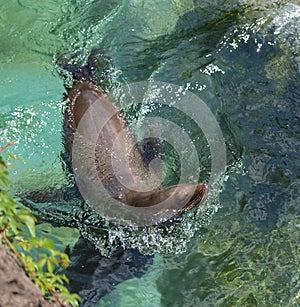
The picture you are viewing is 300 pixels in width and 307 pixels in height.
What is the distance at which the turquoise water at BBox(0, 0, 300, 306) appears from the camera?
5125 millimetres

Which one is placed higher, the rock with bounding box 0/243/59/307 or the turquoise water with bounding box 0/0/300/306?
the turquoise water with bounding box 0/0/300/306

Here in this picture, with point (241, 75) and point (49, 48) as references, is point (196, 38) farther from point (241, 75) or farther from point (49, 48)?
point (49, 48)

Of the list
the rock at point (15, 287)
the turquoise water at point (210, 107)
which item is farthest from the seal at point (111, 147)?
the rock at point (15, 287)

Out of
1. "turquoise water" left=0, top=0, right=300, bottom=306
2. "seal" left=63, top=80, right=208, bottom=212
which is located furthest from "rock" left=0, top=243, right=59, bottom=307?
"turquoise water" left=0, top=0, right=300, bottom=306

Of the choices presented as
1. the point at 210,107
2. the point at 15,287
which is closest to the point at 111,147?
the point at 210,107

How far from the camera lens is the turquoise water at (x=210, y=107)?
5.12m

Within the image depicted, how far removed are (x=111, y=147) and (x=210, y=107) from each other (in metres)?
1.35

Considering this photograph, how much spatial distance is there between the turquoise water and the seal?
1.09ft

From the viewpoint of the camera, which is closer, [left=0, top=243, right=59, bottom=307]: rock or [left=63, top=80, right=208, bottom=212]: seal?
[left=0, top=243, right=59, bottom=307]: rock

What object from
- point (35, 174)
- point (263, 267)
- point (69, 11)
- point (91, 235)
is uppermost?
point (69, 11)

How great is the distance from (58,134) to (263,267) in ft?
8.11

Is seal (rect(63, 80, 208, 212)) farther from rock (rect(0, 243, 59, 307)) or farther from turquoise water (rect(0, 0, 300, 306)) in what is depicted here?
rock (rect(0, 243, 59, 307))

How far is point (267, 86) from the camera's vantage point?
602 centimetres

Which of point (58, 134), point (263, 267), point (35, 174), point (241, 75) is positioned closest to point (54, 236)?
point (35, 174)
